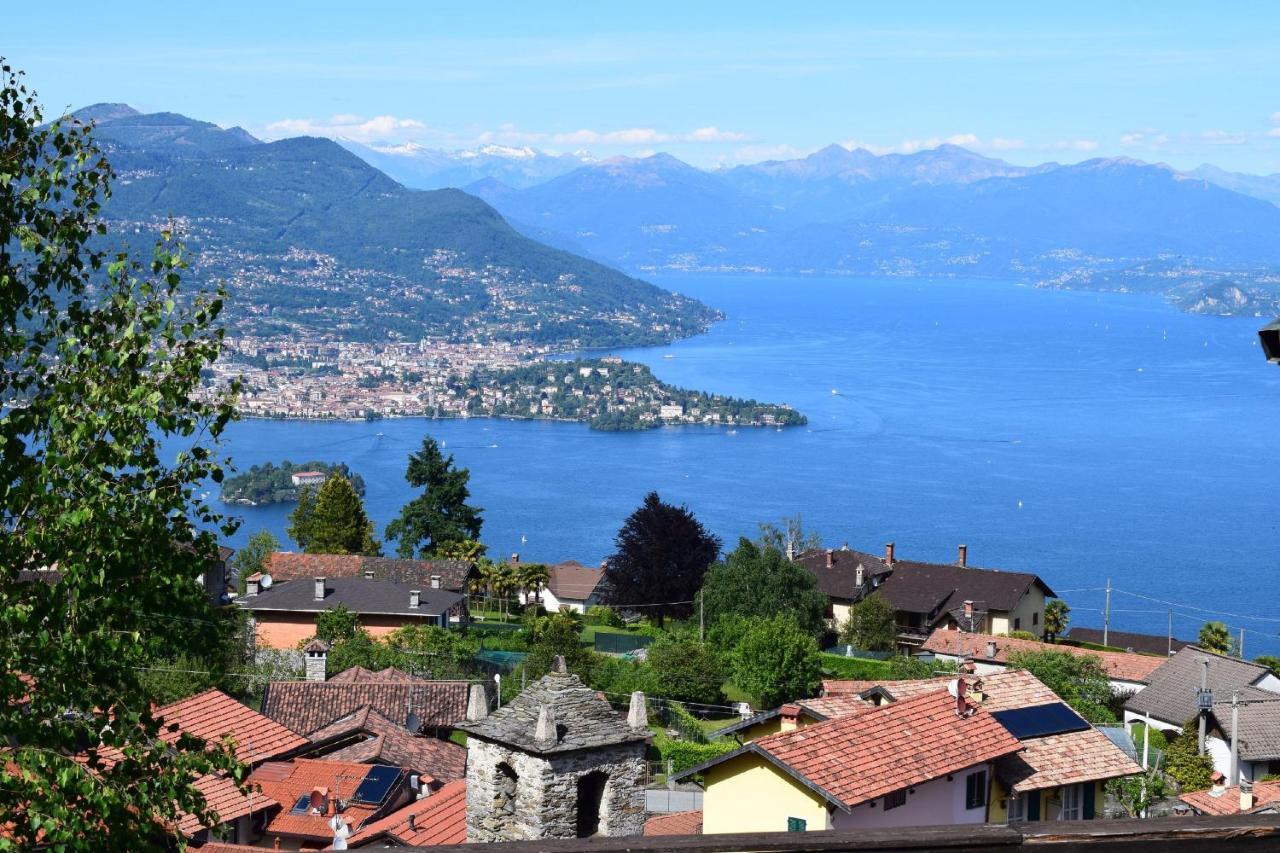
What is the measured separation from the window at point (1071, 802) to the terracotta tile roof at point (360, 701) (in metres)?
10.9

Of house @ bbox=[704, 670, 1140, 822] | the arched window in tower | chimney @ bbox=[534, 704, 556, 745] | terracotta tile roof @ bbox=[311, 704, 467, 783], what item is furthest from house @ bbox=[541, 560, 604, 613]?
chimney @ bbox=[534, 704, 556, 745]

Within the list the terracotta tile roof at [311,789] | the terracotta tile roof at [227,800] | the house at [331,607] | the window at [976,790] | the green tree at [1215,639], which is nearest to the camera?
the window at [976,790]

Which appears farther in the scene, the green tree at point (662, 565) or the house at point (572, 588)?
the house at point (572, 588)

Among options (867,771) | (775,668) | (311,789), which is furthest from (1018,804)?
(775,668)

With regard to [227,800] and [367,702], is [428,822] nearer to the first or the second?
[227,800]

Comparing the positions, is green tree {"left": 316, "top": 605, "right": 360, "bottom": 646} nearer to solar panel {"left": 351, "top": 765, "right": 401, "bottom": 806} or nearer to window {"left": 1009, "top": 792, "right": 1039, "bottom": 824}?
solar panel {"left": 351, "top": 765, "right": 401, "bottom": 806}

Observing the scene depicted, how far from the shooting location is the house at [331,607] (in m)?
39.1

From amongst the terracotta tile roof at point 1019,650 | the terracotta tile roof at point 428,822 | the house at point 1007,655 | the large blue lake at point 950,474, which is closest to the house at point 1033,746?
the terracotta tile roof at point 428,822

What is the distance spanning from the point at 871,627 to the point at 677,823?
94.3ft

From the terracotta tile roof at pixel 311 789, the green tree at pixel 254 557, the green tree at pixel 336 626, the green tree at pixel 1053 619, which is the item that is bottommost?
the green tree at pixel 1053 619

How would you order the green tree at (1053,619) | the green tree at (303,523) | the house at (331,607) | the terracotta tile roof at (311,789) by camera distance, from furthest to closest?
the green tree at (303,523)
the green tree at (1053,619)
the house at (331,607)
the terracotta tile roof at (311,789)

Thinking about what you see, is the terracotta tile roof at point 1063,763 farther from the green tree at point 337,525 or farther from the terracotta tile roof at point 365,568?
the green tree at point 337,525

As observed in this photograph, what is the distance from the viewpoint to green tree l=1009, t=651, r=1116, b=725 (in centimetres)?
3014

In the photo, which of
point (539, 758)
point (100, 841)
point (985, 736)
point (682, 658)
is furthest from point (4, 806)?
point (682, 658)
